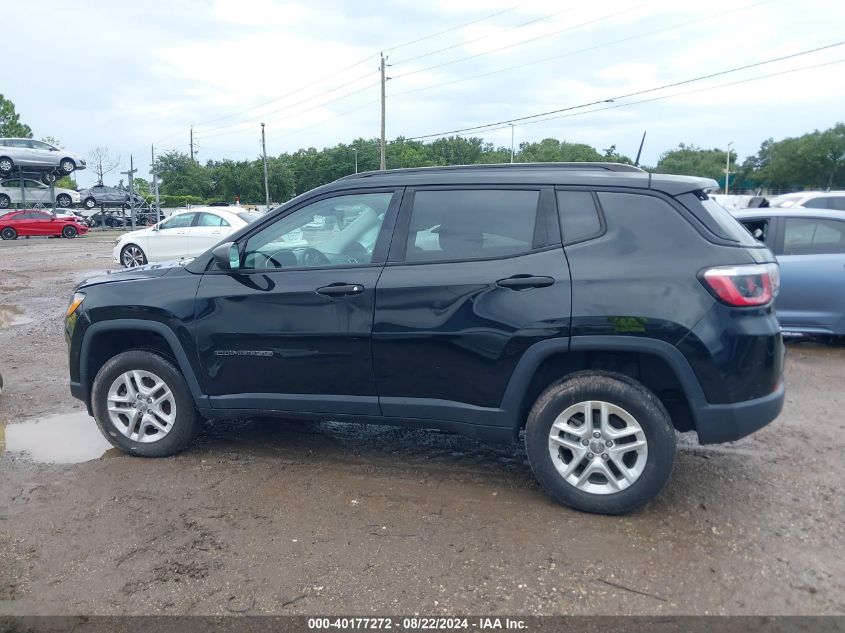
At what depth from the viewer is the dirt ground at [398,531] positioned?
3.21 m

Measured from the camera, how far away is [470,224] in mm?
4273

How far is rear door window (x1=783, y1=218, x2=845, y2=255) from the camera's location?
7941 mm

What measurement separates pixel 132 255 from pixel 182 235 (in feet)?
5.39

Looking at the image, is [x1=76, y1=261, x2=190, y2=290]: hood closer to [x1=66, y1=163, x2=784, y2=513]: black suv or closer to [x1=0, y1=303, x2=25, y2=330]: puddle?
[x1=66, y1=163, x2=784, y2=513]: black suv

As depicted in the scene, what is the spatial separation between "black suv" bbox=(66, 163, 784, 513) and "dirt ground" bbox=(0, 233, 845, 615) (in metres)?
0.38

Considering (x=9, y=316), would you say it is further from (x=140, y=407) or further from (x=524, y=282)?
(x=524, y=282)

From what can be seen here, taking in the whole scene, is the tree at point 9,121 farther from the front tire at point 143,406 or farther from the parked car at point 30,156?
the front tire at point 143,406

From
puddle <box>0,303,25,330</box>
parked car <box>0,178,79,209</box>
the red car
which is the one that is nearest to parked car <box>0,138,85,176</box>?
parked car <box>0,178,79,209</box>

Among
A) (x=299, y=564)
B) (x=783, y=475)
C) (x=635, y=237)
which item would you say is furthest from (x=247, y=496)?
(x=783, y=475)

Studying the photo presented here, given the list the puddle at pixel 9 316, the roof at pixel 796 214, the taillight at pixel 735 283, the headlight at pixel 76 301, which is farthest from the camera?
the puddle at pixel 9 316

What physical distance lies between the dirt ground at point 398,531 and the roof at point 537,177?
6.01 feet

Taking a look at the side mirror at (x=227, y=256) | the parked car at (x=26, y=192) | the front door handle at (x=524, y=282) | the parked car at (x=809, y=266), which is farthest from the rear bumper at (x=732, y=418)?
the parked car at (x=26, y=192)

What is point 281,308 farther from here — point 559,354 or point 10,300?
point 10,300

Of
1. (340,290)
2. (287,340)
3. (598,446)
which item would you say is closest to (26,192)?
(287,340)
